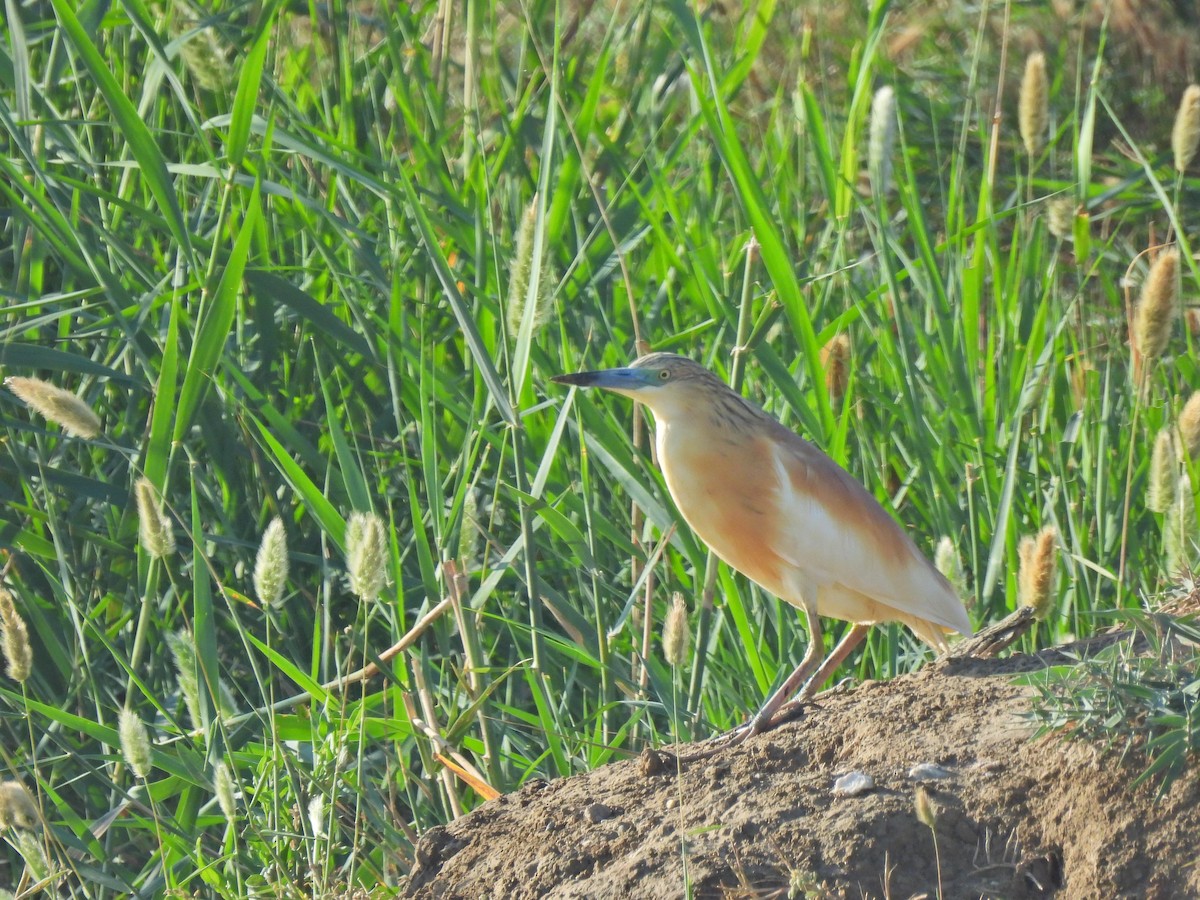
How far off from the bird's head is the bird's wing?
0.77 feet

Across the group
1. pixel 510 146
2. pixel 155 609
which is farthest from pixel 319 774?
pixel 510 146

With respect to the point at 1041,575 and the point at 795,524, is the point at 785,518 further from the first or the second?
the point at 1041,575

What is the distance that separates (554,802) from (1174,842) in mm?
974

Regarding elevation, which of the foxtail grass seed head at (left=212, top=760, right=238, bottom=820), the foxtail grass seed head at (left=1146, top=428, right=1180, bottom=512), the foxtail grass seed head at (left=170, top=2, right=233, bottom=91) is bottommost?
the foxtail grass seed head at (left=212, top=760, right=238, bottom=820)

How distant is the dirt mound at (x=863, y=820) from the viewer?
2123 millimetres

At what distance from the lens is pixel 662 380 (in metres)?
3.15

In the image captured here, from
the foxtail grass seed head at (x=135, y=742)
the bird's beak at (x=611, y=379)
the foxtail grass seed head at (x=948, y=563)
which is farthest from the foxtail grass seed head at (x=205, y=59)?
the foxtail grass seed head at (x=948, y=563)

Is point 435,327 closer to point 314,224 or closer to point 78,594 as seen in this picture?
point 314,224

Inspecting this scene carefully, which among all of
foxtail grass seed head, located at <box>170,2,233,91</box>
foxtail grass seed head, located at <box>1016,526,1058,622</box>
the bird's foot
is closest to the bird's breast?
the bird's foot

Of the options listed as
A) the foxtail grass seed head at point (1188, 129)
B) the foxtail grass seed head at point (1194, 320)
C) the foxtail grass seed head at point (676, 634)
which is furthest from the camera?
the foxtail grass seed head at point (1194, 320)

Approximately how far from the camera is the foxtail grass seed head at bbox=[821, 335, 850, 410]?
3395 millimetres

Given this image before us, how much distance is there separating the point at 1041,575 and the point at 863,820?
2.19 feet

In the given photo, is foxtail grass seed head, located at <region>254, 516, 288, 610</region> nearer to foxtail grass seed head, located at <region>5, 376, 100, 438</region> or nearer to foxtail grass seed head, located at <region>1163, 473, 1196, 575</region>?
foxtail grass seed head, located at <region>5, 376, 100, 438</region>

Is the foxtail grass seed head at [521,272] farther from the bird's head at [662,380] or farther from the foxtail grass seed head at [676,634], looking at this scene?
the foxtail grass seed head at [676,634]
